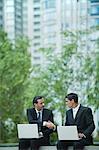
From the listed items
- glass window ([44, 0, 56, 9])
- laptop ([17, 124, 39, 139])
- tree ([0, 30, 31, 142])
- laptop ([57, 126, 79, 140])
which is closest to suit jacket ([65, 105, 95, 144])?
laptop ([57, 126, 79, 140])

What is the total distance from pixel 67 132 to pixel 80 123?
36 centimetres

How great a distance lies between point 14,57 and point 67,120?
9.47 m

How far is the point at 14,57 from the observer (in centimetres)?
1638

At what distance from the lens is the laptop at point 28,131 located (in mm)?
6891

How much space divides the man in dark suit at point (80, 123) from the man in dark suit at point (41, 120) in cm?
35

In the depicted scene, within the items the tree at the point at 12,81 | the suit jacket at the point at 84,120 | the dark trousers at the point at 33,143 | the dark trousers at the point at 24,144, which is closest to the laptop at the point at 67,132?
the suit jacket at the point at 84,120

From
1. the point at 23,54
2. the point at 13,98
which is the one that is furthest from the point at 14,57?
the point at 13,98

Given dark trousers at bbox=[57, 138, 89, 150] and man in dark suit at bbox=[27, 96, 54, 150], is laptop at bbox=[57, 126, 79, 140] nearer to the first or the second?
dark trousers at bbox=[57, 138, 89, 150]

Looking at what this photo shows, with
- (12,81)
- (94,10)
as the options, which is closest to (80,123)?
(94,10)

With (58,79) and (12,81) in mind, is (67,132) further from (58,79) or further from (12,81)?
(12,81)

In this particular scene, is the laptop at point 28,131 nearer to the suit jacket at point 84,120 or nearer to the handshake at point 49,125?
the handshake at point 49,125

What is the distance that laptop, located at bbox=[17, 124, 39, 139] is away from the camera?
271 inches

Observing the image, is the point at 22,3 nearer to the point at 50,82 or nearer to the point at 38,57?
the point at 38,57

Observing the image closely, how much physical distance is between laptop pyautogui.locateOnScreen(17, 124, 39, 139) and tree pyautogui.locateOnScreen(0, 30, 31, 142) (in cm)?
885
